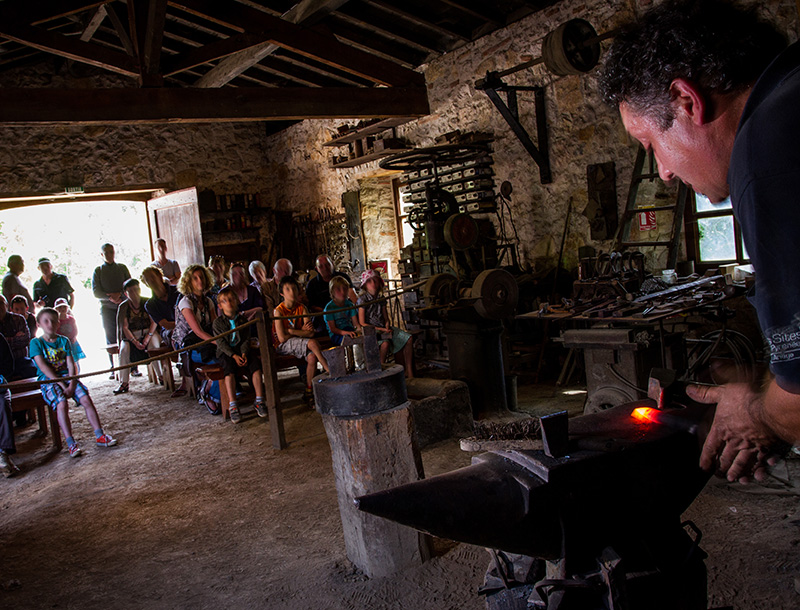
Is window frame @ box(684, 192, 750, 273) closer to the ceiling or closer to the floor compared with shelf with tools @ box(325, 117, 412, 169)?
closer to the floor

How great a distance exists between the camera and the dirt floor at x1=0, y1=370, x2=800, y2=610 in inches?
121

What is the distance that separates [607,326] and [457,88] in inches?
189

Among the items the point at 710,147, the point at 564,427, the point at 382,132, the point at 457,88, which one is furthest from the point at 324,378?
the point at 382,132

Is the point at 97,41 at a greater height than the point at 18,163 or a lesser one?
greater

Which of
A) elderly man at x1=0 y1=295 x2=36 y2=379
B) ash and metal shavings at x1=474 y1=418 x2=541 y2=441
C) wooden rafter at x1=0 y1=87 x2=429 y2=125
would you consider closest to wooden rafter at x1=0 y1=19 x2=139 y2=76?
wooden rafter at x1=0 y1=87 x2=429 y2=125

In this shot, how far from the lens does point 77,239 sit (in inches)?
642

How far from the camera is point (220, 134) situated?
12297 mm

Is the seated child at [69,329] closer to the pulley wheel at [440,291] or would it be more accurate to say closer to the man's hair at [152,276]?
the man's hair at [152,276]

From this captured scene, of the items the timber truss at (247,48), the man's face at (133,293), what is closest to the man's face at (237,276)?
the man's face at (133,293)

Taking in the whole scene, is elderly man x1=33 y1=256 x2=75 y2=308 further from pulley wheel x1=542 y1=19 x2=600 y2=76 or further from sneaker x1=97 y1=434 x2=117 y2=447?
pulley wheel x1=542 y1=19 x2=600 y2=76

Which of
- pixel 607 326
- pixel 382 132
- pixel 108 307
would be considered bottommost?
pixel 607 326

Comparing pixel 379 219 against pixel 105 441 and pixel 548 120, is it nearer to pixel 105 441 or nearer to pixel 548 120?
pixel 548 120

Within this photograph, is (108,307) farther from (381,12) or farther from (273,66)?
(381,12)

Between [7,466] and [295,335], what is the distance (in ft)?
9.35
